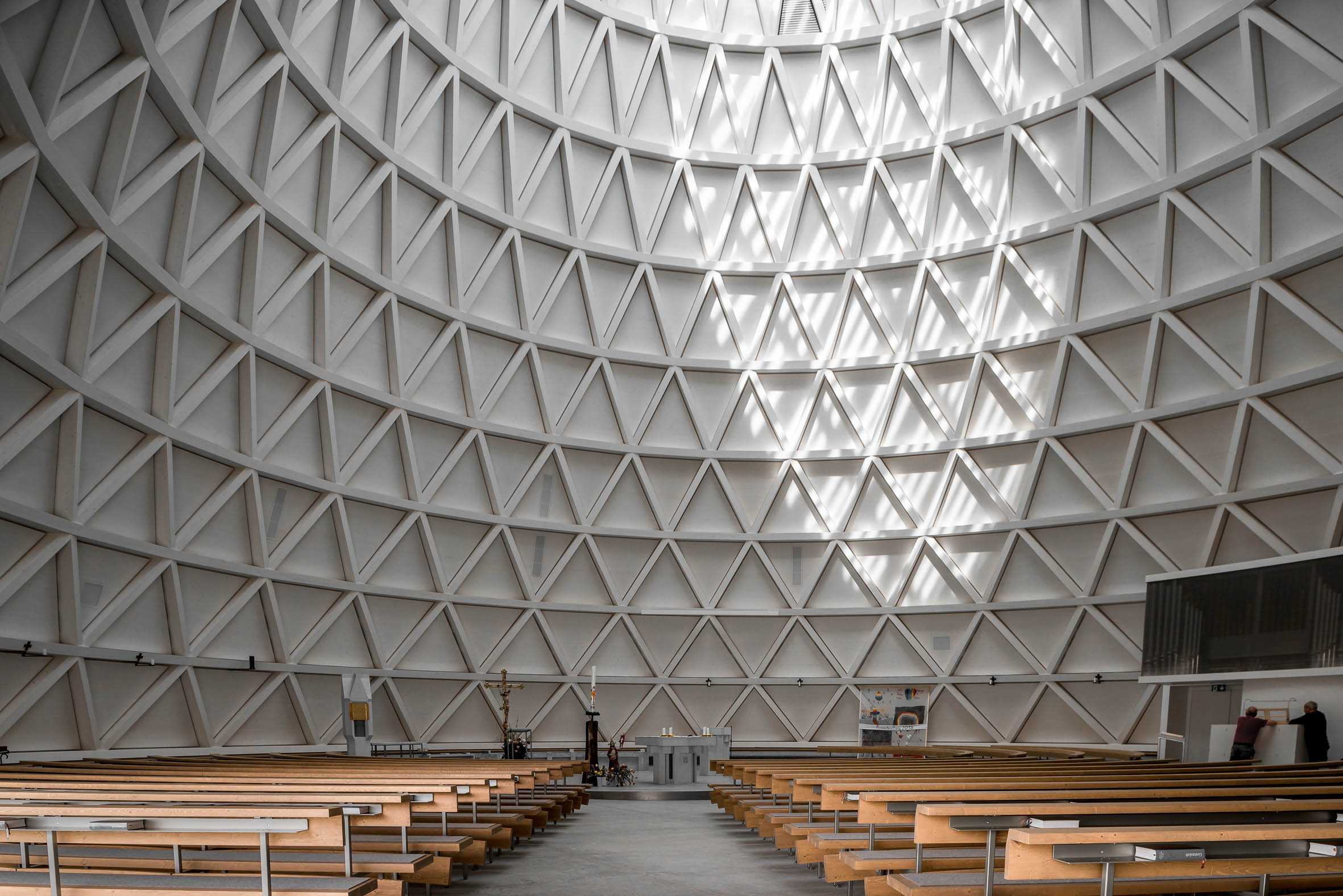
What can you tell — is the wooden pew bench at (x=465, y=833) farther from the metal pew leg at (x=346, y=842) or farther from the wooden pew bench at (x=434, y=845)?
the metal pew leg at (x=346, y=842)

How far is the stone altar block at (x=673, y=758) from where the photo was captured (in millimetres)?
18547

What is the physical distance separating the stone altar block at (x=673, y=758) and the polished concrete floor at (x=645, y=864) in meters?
4.96

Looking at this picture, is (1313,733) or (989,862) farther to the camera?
(1313,733)

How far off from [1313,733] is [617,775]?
11.2m

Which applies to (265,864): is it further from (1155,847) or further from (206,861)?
(1155,847)

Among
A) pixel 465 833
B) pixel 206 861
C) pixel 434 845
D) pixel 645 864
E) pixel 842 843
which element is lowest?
pixel 645 864

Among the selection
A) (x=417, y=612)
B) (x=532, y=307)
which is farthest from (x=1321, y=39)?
(x=417, y=612)

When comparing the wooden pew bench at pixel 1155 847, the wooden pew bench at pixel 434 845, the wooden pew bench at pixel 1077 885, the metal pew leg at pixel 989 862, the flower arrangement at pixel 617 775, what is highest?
the wooden pew bench at pixel 1155 847

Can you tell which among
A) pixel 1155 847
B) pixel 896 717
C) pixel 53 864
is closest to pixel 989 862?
pixel 1155 847

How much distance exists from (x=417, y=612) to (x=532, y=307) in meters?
7.68

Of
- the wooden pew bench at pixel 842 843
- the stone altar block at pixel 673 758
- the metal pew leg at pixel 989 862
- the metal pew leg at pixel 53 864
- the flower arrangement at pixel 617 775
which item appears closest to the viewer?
the metal pew leg at pixel 53 864

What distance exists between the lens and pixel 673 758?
1864 cm

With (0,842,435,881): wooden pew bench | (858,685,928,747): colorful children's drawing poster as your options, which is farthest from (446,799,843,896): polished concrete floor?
(858,685,928,747): colorful children's drawing poster

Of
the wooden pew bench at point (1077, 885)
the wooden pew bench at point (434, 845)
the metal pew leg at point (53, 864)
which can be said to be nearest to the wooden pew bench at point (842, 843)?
the wooden pew bench at point (1077, 885)
